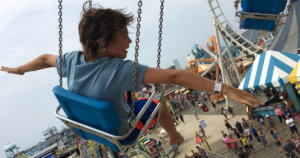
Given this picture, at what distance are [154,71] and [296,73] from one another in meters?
8.45

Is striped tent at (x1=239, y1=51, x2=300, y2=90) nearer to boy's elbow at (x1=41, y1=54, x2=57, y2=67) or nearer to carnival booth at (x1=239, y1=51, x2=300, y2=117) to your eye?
carnival booth at (x1=239, y1=51, x2=300, y2=117)

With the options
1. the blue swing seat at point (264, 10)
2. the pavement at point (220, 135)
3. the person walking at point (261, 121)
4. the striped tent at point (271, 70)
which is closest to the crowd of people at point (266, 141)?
the person walking at point (261, 121)

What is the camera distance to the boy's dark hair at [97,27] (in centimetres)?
163

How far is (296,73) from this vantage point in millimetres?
8211

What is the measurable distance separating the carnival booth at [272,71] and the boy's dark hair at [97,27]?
29.2ft

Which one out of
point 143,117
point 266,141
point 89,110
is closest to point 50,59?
point 89,110

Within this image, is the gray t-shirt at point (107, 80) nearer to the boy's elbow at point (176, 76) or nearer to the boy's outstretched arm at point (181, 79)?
the boy's outstretched arm at point (181, 79)

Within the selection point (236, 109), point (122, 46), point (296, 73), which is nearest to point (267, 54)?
point (296, 73)

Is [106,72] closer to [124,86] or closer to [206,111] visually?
[124,86]

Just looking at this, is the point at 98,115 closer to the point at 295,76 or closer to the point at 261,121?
the point at 295,76

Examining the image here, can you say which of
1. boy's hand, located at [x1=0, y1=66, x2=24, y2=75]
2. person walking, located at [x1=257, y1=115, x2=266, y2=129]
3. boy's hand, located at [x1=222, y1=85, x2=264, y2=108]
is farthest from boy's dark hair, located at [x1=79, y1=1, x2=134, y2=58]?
person walking, located at [x1=257, y1=115, x2=266, y2=129]

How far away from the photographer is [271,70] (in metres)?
9.49

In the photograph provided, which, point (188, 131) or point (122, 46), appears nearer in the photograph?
point (122, 46)

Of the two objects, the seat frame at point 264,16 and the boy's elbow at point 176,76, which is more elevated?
the seat frame at point 264,16
